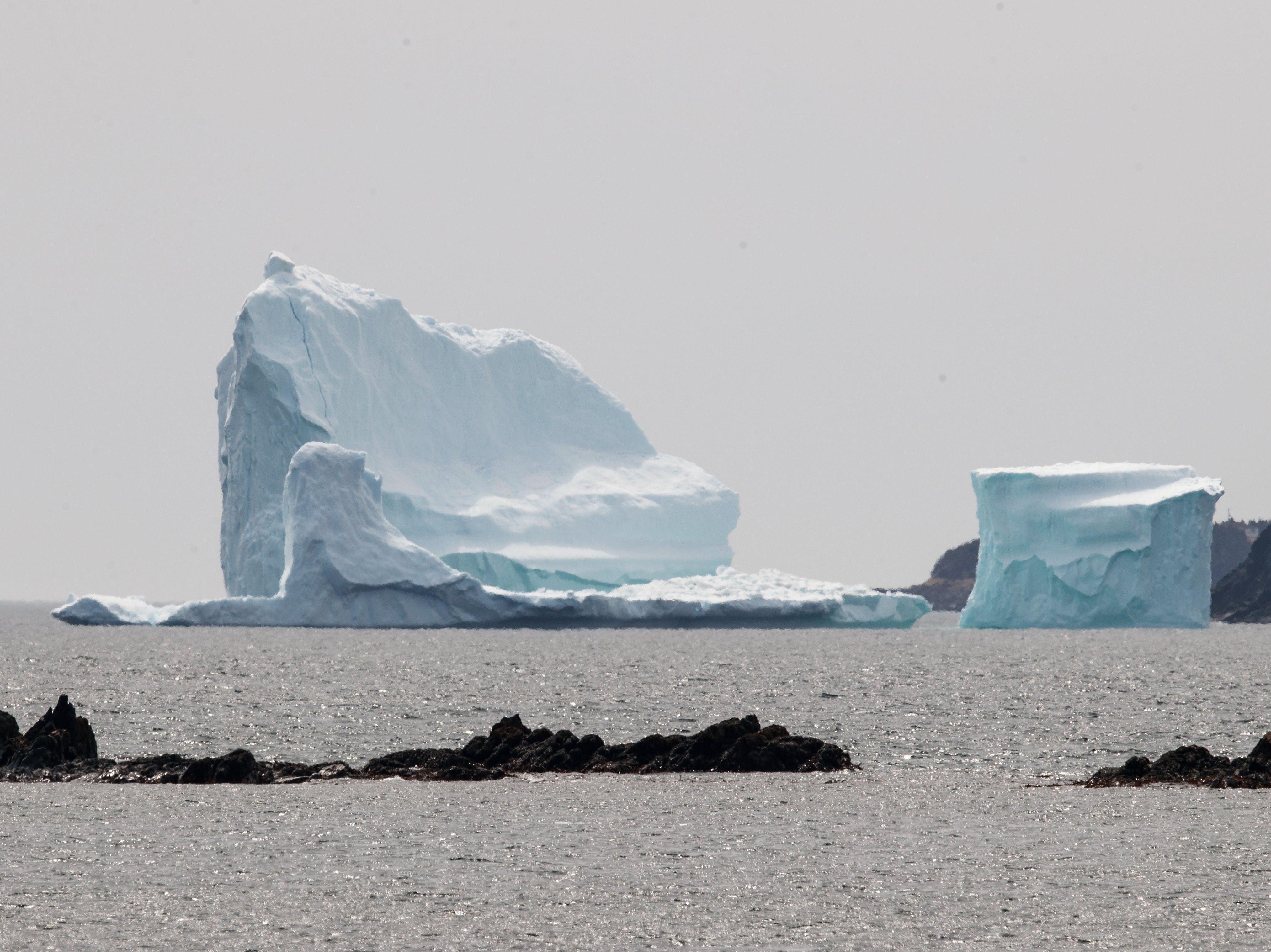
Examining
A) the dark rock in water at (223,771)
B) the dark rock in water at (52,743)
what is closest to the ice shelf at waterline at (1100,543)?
the dark rock in water at (52,743)

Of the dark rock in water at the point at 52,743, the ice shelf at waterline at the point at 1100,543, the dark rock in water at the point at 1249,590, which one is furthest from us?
the dark rock in water at the point at 1249,590

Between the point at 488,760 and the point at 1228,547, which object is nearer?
the point at 488,760

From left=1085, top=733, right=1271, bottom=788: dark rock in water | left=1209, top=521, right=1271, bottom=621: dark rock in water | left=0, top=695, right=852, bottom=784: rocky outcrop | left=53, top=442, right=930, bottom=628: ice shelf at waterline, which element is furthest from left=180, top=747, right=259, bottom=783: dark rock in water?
left=1209, top=521, right=1271, bottom=621: dark rock in water

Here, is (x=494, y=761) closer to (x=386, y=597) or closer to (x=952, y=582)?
(x=386, y=597)

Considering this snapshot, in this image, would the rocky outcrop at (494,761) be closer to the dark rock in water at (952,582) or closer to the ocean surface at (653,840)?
the ocean surface at (653,840)

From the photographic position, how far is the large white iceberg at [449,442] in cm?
3738

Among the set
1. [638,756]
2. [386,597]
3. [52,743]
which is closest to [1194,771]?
[638,756]

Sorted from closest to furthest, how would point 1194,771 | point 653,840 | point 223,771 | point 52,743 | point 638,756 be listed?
point 653,840, point 223,771, point 1194,771, point 52,743, point 638,756

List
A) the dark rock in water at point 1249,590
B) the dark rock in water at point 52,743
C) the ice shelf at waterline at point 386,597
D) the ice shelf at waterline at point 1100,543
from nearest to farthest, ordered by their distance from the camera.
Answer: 1. the dark rock in water at point 52,743
2. the ice shelf at waterline at point 386,597
3. the ice shelf at waterline at point 1100,543
4. the dark rock in water at point 1249,590

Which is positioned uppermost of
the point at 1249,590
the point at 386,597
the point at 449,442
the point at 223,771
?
the point at 449,442

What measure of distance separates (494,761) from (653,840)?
13.3 ft

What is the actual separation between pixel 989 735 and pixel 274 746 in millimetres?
7155

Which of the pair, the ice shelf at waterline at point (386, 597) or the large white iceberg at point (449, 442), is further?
the large white iceberg at point (449, 442)

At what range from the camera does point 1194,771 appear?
11.6 metres
